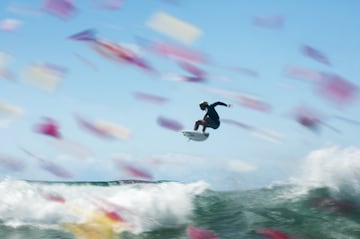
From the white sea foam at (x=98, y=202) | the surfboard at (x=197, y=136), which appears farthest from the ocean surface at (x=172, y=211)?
the surfboard at (x=197, y=136)

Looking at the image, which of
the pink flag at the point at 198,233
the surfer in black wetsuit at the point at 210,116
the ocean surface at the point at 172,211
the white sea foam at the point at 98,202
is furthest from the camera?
the white sea foam at the point at 98,202

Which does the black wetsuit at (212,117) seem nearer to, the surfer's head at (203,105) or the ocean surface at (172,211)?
the surfer's head at (203,105)

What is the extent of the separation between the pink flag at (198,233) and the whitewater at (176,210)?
178 mm

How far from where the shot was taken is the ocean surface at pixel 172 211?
757 inches

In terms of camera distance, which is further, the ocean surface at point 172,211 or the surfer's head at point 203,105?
the ocean surface at point 172,211

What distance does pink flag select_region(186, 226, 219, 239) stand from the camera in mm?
18562

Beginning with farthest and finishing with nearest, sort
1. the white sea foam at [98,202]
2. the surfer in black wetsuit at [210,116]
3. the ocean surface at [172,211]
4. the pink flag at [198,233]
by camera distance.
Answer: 1. the white sea foam at [98,202]
2. the ocean surface at [172,211]
3. the pink flag at [198,233]
4. the surfer in black wetsuit at [210,116]

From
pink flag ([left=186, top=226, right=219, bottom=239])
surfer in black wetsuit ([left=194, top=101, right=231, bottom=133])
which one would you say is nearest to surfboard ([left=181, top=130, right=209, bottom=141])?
surfer in black wetsuit ([left=194, top=101, right=231, bottom=133])

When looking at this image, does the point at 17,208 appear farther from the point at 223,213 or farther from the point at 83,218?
the point at 223,213

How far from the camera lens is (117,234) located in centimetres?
1895

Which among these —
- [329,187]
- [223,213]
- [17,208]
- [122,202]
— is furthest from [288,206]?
[17,208]

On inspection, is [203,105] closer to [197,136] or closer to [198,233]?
[197,136]

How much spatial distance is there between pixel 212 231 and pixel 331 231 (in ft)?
13.0

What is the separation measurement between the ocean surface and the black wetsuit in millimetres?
3765
